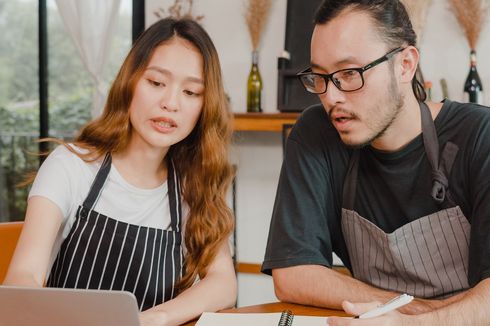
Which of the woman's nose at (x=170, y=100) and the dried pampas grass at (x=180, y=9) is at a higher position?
the dried pampas grass at (x=180, y=9)

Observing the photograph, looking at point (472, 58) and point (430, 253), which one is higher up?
point (472, 58)

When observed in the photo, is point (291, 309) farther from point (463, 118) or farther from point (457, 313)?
point (463, 118)

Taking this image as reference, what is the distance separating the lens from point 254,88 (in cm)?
435

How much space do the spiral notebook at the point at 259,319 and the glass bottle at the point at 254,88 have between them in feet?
9.43

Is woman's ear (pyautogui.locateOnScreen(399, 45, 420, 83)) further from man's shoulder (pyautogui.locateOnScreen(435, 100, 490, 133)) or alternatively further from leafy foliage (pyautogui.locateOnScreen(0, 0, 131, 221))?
leafy foliage (pyautogui.locateOnScreen(0, 0, 131, 221))

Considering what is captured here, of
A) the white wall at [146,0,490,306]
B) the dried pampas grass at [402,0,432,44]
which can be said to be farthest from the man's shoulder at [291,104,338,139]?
the white wall at [146,0,490,306]

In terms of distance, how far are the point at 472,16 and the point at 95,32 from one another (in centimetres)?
252

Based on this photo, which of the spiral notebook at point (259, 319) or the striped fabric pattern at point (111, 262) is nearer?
the spiral notebook at point (259, 319)

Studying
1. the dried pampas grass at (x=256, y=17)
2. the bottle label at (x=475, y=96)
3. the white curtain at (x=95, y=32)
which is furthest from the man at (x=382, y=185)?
the white curtain at (x=95, y=32)

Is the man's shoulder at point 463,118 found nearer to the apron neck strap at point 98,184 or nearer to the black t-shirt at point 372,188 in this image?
the black t-shirt at point 372,188

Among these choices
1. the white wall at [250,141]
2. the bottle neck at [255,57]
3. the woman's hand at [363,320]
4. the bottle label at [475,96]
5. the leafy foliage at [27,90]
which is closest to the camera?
the woman's hand at [363,320]

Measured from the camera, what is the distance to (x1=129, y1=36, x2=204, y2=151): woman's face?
1830 millimetres

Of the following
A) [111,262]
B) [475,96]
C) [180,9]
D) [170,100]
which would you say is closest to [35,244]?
[111,262]

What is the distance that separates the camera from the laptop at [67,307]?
1139 millimetres
